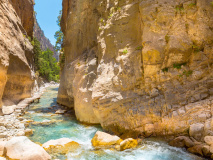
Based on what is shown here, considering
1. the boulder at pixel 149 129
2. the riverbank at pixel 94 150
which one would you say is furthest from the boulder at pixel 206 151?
the boulder at pixel 149 129

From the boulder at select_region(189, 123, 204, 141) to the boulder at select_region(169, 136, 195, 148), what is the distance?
0.28 metres

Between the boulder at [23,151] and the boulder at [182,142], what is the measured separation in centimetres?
509

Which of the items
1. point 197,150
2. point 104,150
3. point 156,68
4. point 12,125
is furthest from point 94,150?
point 12,125

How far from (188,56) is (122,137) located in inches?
208

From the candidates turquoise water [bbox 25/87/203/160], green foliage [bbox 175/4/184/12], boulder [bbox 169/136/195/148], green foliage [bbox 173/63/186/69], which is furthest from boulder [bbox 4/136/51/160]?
green foliage [bbox 175/4/184/12]

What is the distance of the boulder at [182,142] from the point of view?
6.29 m

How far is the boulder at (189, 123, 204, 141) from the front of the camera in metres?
6.37

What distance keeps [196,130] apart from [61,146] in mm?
5889

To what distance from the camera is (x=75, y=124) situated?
1098 centimetres

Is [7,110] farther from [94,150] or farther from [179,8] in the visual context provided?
[179,8]

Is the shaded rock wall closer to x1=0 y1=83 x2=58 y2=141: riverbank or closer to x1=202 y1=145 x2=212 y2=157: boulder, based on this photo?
x1=0 y1=83 x2=58 y2=141: riverbank

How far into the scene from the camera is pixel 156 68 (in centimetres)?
817

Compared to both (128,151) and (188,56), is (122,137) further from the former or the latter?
(188,56)

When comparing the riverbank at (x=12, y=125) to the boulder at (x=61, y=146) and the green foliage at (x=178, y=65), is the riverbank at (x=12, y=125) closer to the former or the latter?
the boulder at (x=61, y=146)
